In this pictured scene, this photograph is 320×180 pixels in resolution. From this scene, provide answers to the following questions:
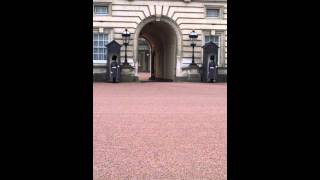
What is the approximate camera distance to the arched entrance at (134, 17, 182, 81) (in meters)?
24.7

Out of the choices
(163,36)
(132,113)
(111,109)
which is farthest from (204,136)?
(163,36)

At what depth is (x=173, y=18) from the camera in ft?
80.9

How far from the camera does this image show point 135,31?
24.5 meters

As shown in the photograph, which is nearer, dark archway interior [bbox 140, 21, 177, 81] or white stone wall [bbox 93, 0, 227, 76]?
white stone wall [bbox 93, 0, 227, 76]

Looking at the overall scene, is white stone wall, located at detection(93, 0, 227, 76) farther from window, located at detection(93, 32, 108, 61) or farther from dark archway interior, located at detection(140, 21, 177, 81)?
dark archway interior, located at detection(140, 21, 177, 81)

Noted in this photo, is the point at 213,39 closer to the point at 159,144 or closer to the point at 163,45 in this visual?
the point at 163,45

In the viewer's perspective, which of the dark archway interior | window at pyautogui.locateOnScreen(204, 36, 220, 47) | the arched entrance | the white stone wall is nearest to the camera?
the white stone wall

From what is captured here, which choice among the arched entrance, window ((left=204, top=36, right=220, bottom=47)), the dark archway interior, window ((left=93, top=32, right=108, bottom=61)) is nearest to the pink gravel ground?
window ((left=93, top=32, right=108, bottom=61))

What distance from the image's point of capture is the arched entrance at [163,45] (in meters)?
24.7

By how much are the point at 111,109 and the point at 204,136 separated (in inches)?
162

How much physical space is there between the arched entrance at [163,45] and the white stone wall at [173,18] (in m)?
0.24
